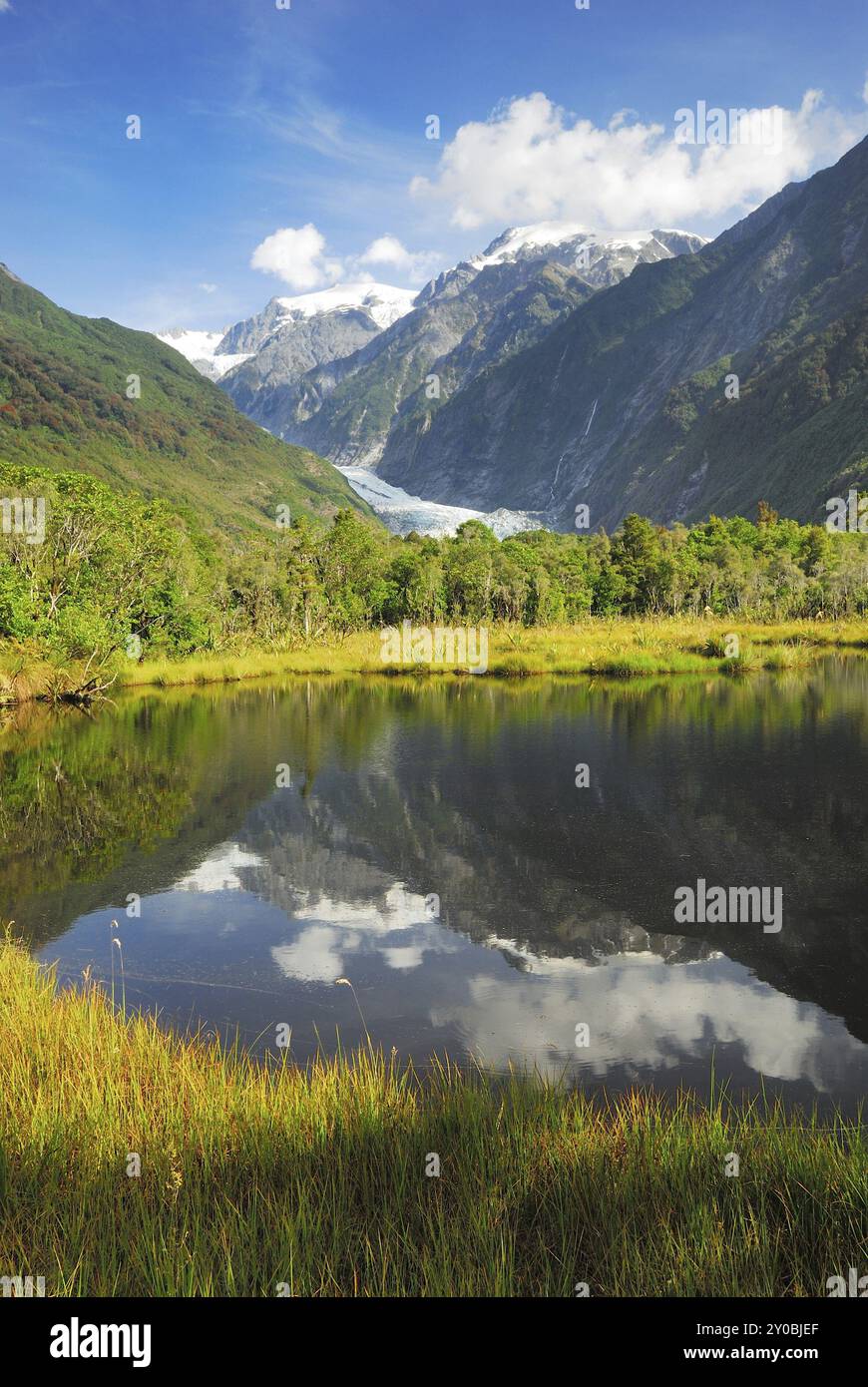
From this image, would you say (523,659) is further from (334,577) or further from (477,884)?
(477,884)

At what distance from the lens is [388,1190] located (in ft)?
16.8

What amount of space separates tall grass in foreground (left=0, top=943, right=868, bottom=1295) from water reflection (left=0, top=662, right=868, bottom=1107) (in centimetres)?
185

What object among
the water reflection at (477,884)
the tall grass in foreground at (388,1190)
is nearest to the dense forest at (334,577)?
the water reflection at (477,884)

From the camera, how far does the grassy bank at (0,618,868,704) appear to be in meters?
34.6

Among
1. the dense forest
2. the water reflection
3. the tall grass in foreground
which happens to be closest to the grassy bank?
the dense forest

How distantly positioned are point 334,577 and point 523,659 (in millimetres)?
21948

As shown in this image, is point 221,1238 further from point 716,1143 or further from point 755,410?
point 755,410

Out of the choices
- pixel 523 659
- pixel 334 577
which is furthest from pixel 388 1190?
pixel 334 577

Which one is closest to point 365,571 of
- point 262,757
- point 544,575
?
point 544,575

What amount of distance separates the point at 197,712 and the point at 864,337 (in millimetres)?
182340

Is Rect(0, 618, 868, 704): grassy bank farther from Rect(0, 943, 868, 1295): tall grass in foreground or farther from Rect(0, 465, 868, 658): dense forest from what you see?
Rect(0, 943, 868, 1295): tall grass in foreground

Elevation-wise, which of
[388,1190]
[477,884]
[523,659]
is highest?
[523,659]

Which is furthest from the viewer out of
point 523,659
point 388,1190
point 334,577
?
point 334,577

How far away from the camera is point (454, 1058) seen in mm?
7668
